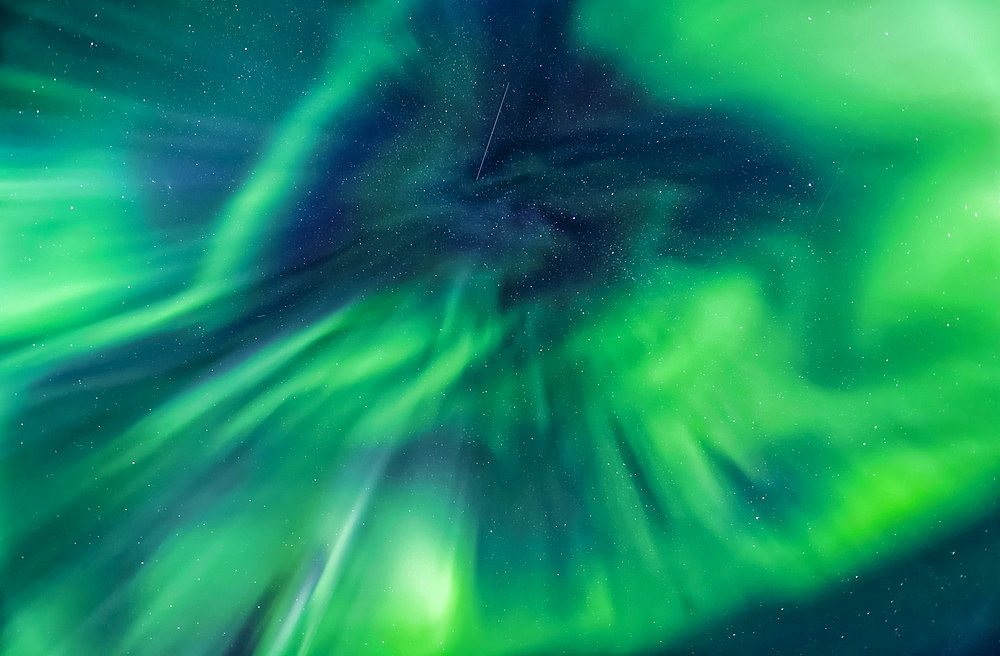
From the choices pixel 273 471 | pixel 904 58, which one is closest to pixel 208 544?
pixel 273 471

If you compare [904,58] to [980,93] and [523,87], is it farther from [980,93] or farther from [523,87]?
[523,87]

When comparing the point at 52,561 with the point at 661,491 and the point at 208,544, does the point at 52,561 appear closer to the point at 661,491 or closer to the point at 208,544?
the point at 208,544

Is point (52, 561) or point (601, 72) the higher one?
point (601, 72)

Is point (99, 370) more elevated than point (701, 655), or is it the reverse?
point (99, 370)

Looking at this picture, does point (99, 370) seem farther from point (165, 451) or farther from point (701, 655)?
point (701, 655)

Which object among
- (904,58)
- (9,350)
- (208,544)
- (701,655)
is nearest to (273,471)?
(208,544)

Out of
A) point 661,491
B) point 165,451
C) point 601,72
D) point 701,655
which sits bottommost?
point 701,655

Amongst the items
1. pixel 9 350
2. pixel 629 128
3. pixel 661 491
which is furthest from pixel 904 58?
pixel 9 350
